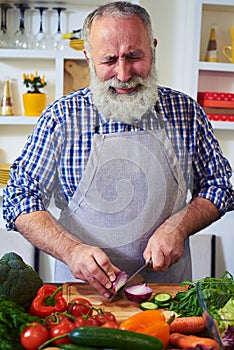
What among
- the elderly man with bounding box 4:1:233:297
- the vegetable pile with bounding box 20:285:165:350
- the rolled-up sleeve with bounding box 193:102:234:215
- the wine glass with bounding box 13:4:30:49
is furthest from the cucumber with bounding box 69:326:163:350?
the wine glass with bounding box 13:4:30:49

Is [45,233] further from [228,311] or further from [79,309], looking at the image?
[228,311]

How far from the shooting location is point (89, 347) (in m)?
1.05

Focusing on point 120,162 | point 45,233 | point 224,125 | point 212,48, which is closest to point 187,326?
point 45,233

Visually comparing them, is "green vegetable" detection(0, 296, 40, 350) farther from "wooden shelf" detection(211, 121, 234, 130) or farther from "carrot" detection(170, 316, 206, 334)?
"wooden shelf" detection(211, 121, 234, 130)

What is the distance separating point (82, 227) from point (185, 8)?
160cm

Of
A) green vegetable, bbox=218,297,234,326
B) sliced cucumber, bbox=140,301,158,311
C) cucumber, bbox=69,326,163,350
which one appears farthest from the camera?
sliced cucumber, bbox=140,301,158,311

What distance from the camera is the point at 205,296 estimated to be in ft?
4.33

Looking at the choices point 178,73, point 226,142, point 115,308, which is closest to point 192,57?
point 178,73

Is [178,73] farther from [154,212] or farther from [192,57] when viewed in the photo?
[154,212]

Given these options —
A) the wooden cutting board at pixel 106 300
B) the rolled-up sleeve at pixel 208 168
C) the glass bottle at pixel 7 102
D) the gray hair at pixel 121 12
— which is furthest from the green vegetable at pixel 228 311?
the glass bottle at pixel 7 102

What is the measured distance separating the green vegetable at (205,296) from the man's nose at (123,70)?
68 cm

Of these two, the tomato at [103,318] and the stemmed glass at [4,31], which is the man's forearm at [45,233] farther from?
the stemmed glass at [4,31]

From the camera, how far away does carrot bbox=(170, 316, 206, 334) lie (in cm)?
129

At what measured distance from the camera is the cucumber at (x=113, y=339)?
105 cm
